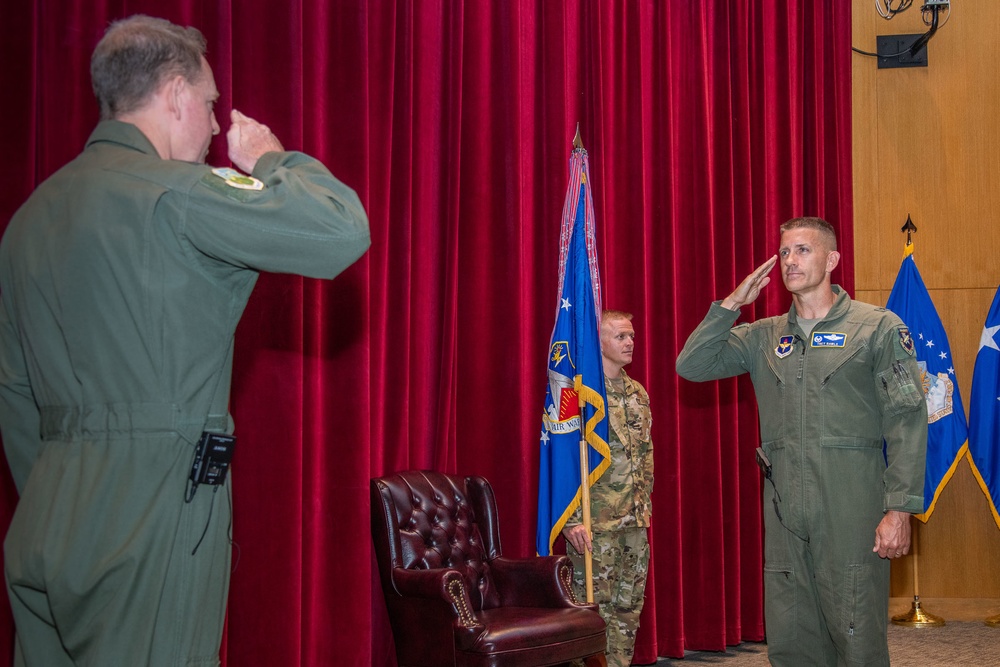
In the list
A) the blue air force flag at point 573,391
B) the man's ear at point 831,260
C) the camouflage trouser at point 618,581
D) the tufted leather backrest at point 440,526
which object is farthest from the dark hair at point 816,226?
the tufted leather backrest at point 440,526

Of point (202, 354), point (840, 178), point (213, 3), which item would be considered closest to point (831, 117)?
point (840, 178)

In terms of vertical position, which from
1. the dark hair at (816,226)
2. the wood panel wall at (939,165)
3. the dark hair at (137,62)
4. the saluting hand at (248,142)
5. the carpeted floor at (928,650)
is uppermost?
the wood panel wall at (939,165)

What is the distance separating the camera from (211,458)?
173cm

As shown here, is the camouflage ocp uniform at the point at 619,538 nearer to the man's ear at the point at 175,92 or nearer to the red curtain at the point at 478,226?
the red curtain at the point at 478,226

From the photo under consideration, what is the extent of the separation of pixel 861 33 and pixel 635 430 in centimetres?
380

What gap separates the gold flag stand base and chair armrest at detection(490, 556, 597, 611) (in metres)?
3.06

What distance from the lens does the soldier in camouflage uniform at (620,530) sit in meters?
4.70

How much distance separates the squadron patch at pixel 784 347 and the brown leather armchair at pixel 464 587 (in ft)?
4.50

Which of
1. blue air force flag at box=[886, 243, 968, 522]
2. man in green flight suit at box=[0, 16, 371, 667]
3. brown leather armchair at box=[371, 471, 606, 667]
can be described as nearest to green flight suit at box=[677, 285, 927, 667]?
brown leather armchair at box=[371, 471, 606, 667]

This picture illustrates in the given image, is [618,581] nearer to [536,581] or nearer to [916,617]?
[536,581]

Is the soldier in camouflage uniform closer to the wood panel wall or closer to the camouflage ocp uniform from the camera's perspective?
the camouflage ocp uniform

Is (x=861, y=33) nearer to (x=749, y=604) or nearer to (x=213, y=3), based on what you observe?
(x=749, y=604)

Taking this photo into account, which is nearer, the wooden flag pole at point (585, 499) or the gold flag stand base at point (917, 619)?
the wooden flag pole at point (585, 499)

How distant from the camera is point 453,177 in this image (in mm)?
4883
